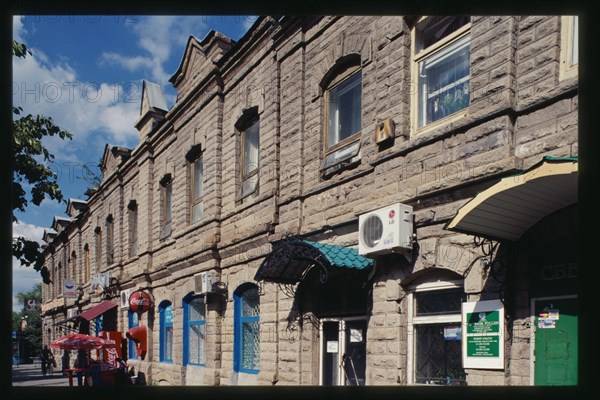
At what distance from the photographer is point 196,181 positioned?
15250mm

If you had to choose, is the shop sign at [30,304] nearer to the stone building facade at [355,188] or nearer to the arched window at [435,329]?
the stone building facade at [355,188]

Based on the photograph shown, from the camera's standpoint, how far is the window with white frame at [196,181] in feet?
48.7

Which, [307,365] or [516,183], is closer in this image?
[516,183]

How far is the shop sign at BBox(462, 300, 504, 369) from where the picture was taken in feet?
20.6

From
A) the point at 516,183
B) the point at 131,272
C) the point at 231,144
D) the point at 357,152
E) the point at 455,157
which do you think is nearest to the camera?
the point at 516,183

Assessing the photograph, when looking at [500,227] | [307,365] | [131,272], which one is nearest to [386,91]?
[500,227]

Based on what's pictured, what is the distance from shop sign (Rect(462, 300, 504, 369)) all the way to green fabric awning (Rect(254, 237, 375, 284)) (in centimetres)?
193

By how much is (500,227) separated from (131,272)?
610 inches

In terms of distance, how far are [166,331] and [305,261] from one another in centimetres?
920

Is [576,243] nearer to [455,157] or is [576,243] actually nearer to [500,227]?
[500,227]

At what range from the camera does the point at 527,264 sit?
6.18 meters

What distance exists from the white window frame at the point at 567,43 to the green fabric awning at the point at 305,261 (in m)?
3.62

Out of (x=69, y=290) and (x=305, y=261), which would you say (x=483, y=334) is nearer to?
(x=305, y=261)

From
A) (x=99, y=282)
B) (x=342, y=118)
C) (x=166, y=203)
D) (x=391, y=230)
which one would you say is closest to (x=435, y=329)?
(x=391, y=230)
